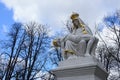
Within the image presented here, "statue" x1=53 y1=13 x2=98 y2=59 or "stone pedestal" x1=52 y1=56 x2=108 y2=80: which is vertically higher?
"statue" x1=53 y1=13 x2=98 y2=59

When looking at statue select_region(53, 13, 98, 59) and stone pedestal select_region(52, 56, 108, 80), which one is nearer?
stone pedestal select_region(52, 56, 108, 80)

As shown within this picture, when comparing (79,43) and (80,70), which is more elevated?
(79,43)

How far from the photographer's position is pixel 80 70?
898 centimetres

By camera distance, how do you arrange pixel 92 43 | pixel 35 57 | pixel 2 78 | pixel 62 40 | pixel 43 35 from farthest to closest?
pixel 43 35 < pixel 35 57 < pixel 2 78 < pixel 62 40 < pixel 92 43

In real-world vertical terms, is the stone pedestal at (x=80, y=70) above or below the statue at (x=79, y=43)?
below

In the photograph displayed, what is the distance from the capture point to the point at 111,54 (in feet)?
71.3

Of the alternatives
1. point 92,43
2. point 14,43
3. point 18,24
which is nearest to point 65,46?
point 92,43

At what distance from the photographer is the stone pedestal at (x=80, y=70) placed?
29.0ft

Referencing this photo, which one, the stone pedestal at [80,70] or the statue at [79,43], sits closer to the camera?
the stone pedestal at [80,70]

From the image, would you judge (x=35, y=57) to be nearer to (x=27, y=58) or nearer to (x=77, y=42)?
(x=27, y=58)

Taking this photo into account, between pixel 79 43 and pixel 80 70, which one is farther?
pixel 79 43

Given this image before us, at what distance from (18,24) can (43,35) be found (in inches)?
98.2

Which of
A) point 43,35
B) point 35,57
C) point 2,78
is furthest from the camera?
point 43,35

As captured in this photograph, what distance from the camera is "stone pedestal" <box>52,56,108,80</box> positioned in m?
8.84
